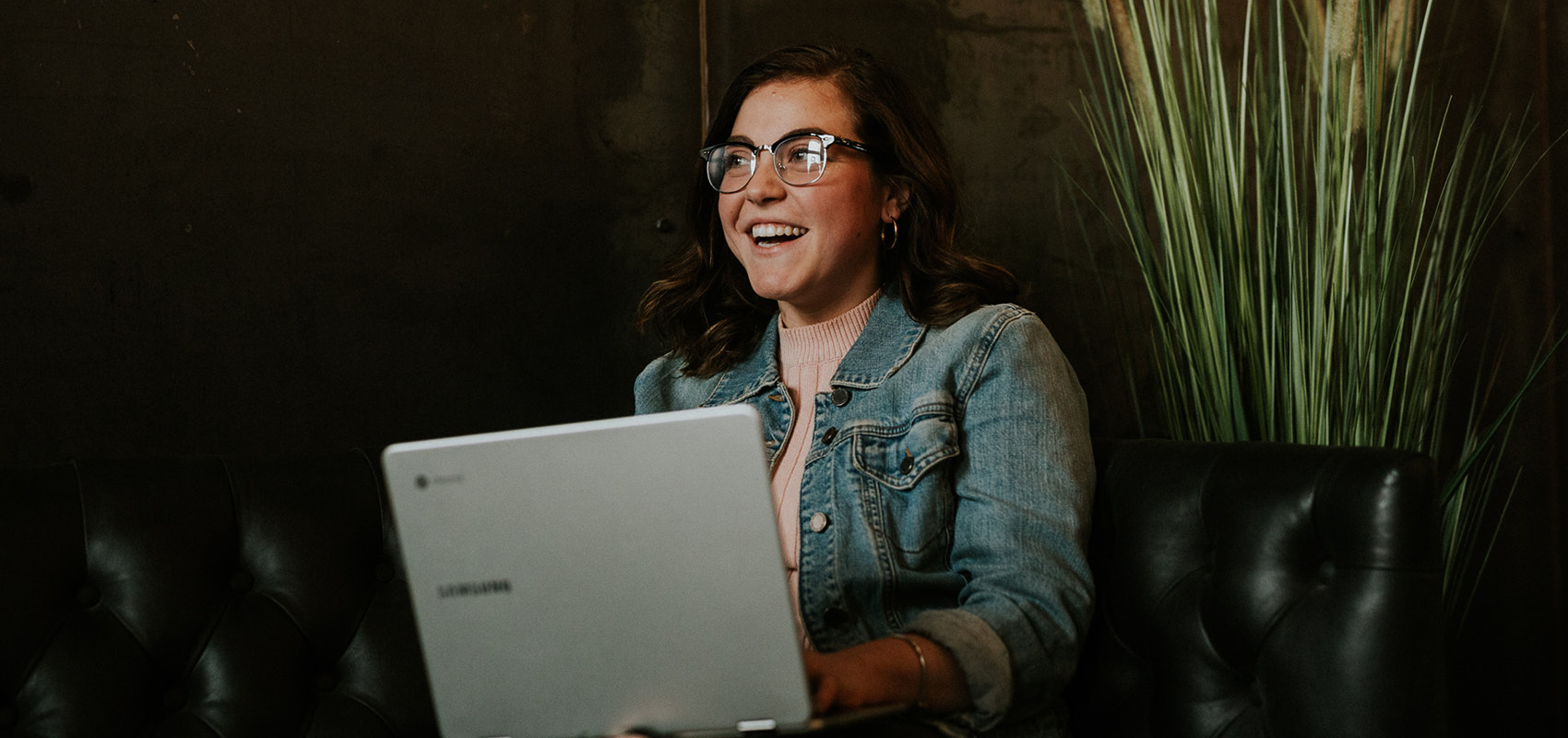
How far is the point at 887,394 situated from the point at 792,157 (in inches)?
14.5

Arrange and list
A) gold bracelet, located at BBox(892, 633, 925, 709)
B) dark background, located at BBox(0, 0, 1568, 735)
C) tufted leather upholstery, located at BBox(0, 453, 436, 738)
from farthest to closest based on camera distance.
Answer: dark background, located at BBox(0, 0, 1568, 735), tufted leather upholstery, located at BBox(0, 453, 436, 738), gold bracelet, located at BBox(892, 633, 925, 709)

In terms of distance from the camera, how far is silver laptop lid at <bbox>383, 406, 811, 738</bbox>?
83 centimetres

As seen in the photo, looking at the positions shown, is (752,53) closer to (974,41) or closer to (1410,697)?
(974,41)

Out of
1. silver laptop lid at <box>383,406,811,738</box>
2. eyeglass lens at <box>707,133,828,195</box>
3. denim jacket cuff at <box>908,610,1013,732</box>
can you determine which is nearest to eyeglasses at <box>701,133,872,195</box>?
eyeglass lens at <box>707,133,828,195</box>

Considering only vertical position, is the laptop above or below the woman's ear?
below

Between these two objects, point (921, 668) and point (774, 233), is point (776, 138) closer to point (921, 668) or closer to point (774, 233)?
point (774, 233)

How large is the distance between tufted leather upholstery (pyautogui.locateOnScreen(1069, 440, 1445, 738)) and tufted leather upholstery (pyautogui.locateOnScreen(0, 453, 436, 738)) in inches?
37.4

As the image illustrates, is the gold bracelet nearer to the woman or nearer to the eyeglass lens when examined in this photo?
the woman

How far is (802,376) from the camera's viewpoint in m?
1.69

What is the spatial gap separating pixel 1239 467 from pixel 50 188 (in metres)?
1.72

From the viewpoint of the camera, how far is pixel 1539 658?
2.32m

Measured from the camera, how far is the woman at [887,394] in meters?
1.25

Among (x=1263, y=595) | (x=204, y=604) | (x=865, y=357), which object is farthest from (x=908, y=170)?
(x=204, y=604)

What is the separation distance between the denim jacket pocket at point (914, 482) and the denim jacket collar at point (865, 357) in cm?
11
